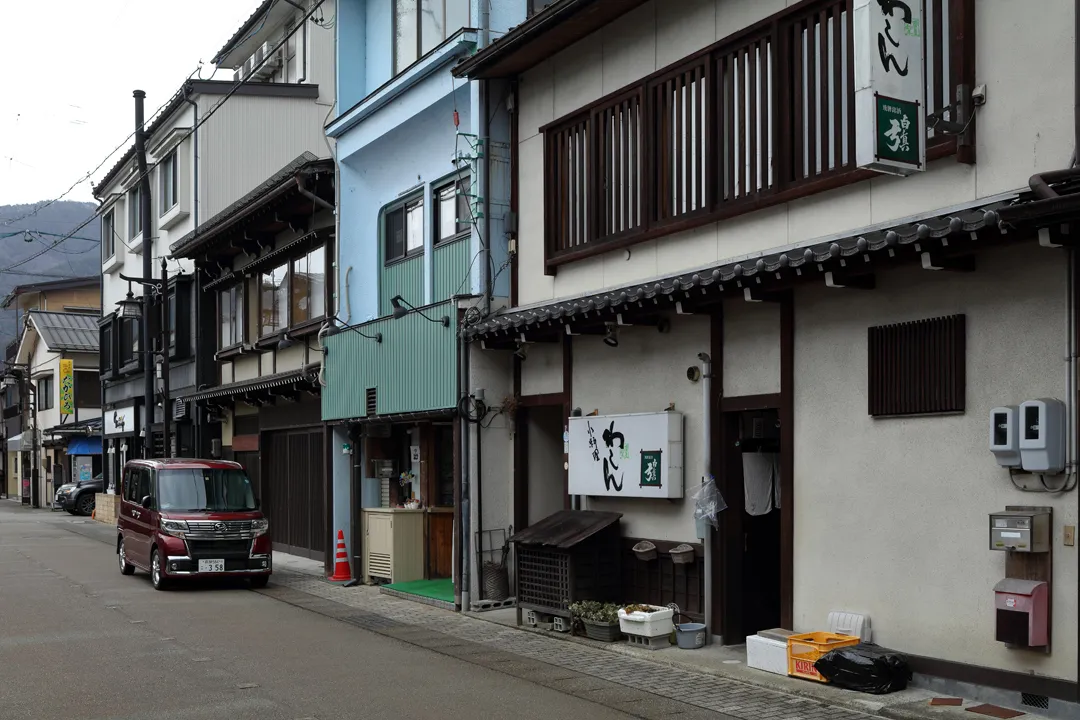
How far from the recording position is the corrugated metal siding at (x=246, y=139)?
1254 inches

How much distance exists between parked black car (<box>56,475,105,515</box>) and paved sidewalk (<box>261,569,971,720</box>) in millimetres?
30709

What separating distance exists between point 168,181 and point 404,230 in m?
17.7

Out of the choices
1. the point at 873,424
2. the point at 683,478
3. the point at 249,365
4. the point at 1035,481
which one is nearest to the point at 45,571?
the point at 249,365

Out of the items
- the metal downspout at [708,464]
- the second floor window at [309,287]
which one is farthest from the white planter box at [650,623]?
the second floor window at [309,287]

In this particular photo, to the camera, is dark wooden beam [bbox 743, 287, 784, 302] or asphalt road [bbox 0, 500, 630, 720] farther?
dark wooden beam [bbox 743, 287, 784, 302]

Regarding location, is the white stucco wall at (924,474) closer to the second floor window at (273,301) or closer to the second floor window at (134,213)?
the second floor window at (273,301)

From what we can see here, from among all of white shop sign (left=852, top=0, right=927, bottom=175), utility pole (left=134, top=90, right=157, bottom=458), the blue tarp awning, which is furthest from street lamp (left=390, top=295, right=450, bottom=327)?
the blue tarp awning

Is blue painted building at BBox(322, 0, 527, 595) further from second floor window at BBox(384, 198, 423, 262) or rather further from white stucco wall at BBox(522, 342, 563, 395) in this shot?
white stucco wall at BBox(522, 342, 563, 395)

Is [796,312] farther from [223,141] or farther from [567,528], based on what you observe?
[223,141]

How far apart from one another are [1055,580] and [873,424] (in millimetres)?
2170

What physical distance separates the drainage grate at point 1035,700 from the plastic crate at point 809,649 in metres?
1.66

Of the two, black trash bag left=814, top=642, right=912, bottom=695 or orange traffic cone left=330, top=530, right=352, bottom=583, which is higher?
black trash bag left=814, top=642, right=912, bottom=695

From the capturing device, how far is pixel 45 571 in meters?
22.1

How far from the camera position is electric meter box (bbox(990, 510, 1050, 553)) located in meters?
8.84
